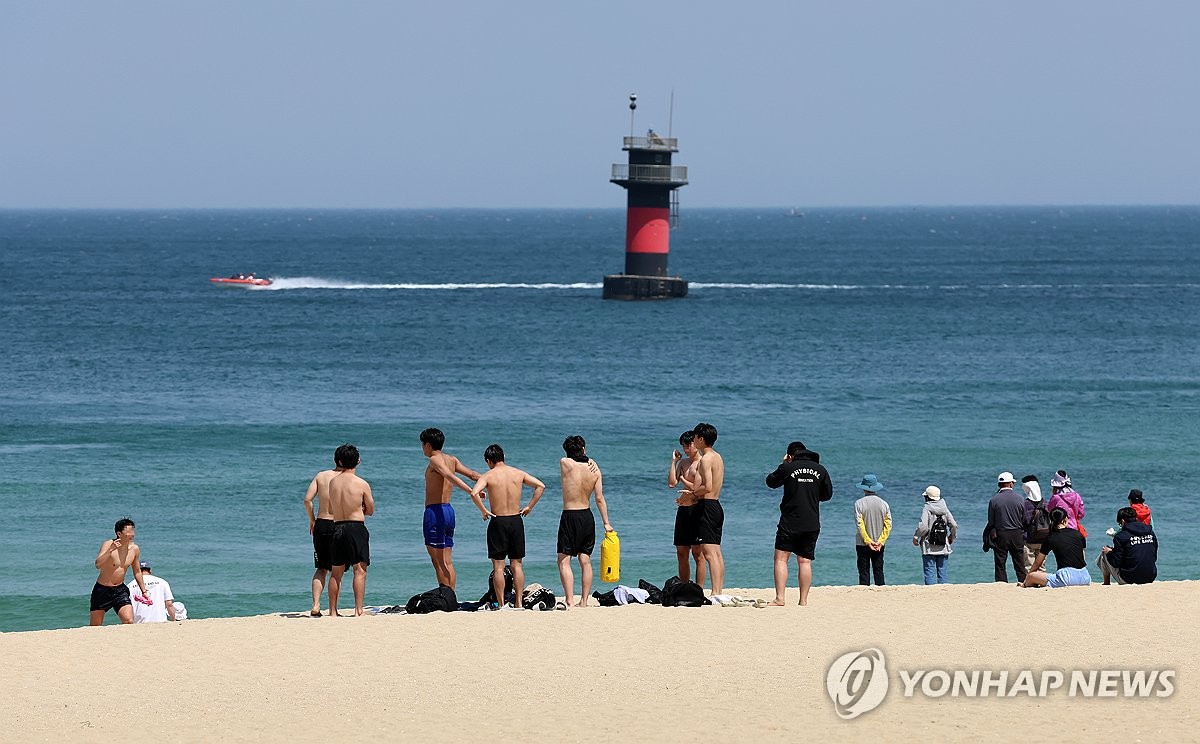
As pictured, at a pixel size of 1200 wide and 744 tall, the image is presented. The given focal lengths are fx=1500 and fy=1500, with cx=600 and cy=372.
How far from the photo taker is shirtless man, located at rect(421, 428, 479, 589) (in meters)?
14.4

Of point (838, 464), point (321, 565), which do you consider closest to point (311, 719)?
point (321, 565)

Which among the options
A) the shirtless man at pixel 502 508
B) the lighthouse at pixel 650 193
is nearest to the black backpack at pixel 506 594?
the shirtless man at pixel 502 508

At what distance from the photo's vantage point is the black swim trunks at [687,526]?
49.4 ft

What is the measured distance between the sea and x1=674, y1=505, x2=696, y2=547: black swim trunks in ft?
24.1

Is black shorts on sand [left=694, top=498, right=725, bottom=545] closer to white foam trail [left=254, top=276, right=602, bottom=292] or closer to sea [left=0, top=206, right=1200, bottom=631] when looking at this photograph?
sea [left=0, top=206, right=1200, bottom=631]

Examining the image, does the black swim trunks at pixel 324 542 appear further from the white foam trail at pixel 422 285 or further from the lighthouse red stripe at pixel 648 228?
the white foam trail at pixel 422 285

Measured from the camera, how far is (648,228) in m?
81.9

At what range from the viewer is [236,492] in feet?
104

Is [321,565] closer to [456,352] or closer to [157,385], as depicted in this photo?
[157,385]

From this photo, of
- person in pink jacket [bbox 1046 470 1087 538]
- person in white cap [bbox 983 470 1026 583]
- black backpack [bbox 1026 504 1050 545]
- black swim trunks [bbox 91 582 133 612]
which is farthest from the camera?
person in white cap [bbox 983 470 1026 583]

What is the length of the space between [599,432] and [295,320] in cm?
4262

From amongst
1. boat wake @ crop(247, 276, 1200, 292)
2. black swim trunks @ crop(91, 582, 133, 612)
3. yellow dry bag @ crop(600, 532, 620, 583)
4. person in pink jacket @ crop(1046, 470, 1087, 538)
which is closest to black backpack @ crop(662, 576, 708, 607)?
yellow dry bag @ crop(600, 532, 620, 583)

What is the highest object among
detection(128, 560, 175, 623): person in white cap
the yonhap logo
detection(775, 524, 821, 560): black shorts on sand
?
detection(775, 524, 821, 560): black shorts on sand

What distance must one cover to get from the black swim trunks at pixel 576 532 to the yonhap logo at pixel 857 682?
2863 mm
